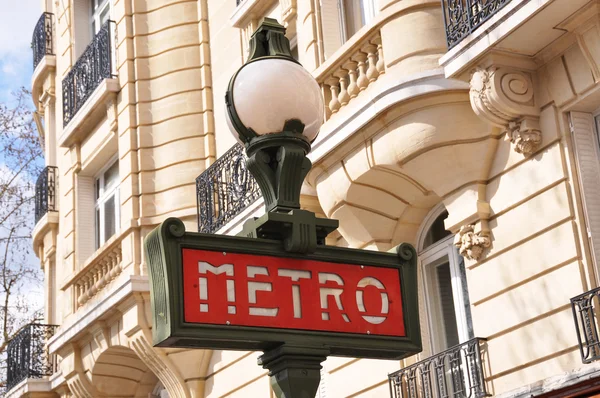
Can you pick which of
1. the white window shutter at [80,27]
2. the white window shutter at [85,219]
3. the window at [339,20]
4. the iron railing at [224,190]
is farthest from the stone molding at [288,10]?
the white window shutter at [80,27]

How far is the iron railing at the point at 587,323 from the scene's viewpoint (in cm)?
843

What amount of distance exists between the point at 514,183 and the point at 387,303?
19.6 ft

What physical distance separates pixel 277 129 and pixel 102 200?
47.9 feet

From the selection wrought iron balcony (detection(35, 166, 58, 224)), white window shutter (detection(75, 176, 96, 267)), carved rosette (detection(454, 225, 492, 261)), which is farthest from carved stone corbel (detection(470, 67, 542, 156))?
wrought iron balcony (detection(35, 166, 58, 224))

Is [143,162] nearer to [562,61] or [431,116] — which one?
[431,116]

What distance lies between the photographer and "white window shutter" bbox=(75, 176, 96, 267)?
18.0 m

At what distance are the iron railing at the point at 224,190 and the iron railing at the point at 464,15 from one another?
3.94 m

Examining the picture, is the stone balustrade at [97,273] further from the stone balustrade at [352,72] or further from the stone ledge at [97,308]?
the stone balustrade at [352,72]

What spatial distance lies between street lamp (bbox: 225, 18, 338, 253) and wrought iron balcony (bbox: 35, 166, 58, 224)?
17178 mm

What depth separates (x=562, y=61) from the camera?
30.9ft

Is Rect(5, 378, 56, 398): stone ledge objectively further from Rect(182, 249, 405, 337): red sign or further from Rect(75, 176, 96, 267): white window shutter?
Rect(182, 249, 405, 337): red sign

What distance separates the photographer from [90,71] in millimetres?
18047

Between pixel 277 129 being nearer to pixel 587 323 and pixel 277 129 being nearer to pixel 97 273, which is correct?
pixel 587 323

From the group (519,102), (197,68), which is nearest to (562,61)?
(519,102)
